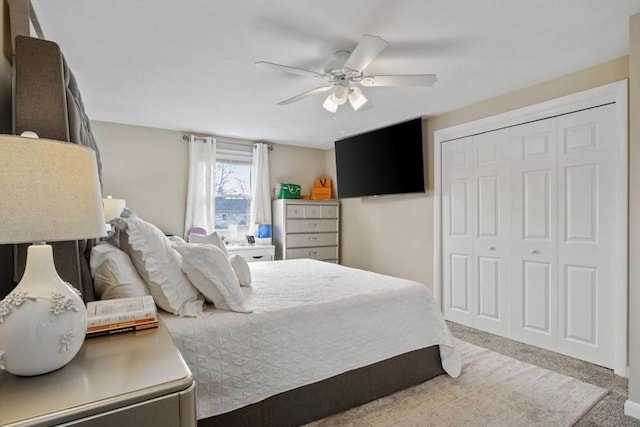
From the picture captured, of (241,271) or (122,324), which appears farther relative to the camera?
(241,271)

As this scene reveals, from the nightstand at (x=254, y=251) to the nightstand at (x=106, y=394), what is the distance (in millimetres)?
3723

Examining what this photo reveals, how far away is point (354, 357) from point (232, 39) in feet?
7.14

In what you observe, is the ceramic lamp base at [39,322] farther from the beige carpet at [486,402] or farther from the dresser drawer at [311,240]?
the dresser drawer at [311,240]

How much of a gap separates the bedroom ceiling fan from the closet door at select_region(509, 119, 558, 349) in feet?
4.60

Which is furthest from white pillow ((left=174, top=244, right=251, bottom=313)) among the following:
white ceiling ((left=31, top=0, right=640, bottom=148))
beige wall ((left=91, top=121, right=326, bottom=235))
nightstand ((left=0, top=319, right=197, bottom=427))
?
beige wall ((left=91, top=121, right=326, bottom=235))

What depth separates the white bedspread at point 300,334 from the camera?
1.58m

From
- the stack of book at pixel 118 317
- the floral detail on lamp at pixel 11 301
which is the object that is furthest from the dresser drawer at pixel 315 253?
the floral detail on lamp at pixel 11 301

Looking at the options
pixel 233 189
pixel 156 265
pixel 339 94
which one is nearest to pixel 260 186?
pixel 233 189

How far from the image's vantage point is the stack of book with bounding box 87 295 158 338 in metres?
1.16

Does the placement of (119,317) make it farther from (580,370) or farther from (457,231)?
(457,231)

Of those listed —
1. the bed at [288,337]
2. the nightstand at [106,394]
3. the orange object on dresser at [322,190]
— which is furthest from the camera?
the orange object on dresser at [322,190]

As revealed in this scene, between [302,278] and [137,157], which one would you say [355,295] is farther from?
[137,157]

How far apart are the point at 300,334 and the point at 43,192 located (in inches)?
54.7

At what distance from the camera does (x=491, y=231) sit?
3436mm
